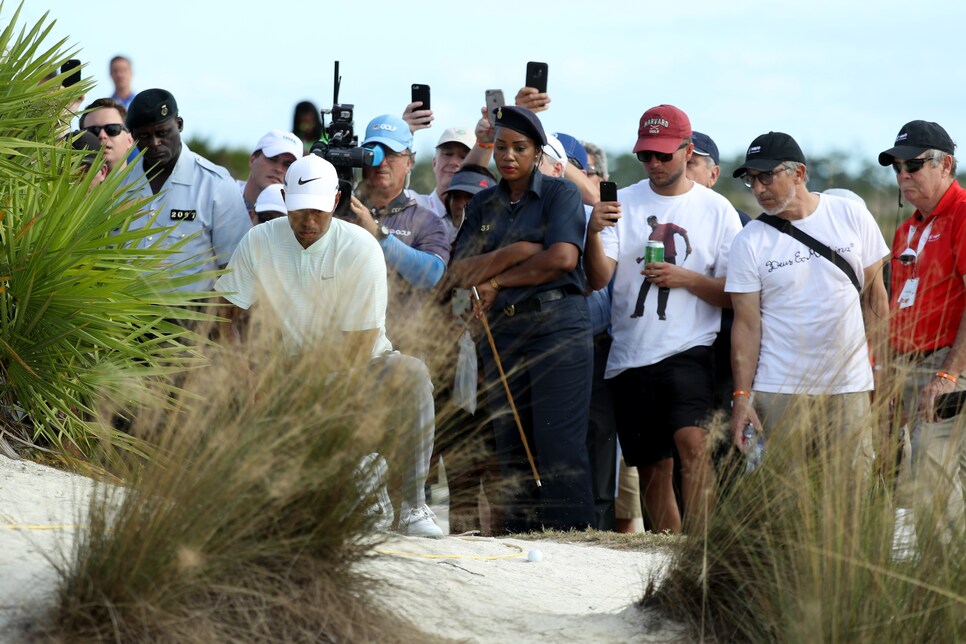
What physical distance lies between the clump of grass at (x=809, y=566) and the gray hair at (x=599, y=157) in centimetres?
465

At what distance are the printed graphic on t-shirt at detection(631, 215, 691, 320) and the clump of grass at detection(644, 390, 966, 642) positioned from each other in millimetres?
2509

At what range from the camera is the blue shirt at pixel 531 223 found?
6770mm

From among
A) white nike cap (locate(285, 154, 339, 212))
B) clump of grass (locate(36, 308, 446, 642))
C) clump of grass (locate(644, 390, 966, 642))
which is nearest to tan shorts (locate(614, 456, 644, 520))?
white nike cap (locate(285, 154, 339, 212))

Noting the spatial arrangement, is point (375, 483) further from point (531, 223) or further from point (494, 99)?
point (494, 99)

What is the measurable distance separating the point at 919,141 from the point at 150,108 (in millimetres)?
4031

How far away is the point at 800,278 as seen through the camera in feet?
21.4

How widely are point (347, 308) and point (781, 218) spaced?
10.6ft

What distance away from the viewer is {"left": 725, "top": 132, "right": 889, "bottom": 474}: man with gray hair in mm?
6426

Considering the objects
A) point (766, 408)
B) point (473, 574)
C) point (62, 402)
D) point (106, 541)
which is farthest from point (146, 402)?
point (766, 408)

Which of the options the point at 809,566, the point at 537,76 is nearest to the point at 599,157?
the point at 537,76

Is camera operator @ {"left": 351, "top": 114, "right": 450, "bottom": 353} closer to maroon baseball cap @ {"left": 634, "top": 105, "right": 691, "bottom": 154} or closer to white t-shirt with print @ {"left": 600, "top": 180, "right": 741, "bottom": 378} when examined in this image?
white t-shirt with print @ {"left": 600, "top": 180, "right": 741, "bottom": 378}

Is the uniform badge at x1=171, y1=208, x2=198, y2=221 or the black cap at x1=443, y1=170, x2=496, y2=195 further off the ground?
the black cap at x1=443, y1=170, x2=496, y2=195

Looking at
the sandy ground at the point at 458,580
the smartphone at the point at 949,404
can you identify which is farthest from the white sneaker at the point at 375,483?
the smartphone at the point at 949,404

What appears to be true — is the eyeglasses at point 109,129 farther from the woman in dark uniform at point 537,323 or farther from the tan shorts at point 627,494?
the tan shorts at point 627,494
